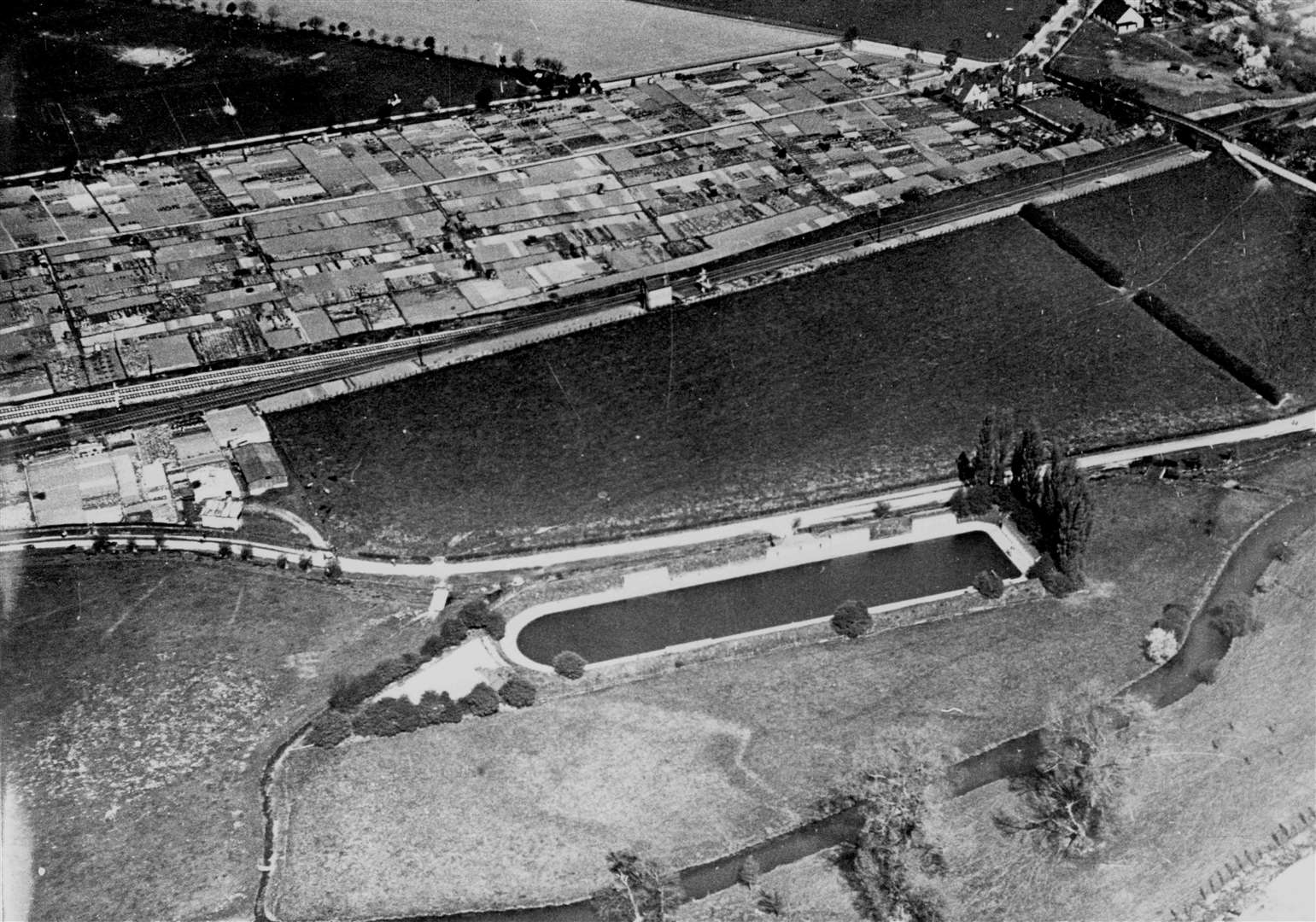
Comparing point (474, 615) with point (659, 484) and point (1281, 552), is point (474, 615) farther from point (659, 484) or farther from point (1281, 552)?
point (1281, 552)

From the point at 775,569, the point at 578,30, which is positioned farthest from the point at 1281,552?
the point at 578,30

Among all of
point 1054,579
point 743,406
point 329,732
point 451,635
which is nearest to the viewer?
point 329,732

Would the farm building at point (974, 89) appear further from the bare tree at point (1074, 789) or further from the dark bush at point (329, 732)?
the dark bush at point (329, 732)

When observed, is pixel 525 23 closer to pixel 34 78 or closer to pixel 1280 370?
pixel 34 78

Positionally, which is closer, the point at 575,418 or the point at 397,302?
the point at 575,418

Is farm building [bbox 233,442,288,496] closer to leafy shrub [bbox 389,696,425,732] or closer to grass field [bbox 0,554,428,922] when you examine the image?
grass field [bbox 0,554,428,922]

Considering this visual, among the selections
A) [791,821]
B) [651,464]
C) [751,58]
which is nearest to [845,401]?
[651,464]

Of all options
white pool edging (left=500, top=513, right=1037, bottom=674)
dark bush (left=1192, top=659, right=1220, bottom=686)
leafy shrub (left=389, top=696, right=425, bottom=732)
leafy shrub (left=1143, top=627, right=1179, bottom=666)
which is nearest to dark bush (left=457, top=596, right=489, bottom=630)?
white pool edging (left=500, top=513, right=1037, bottom=674)
